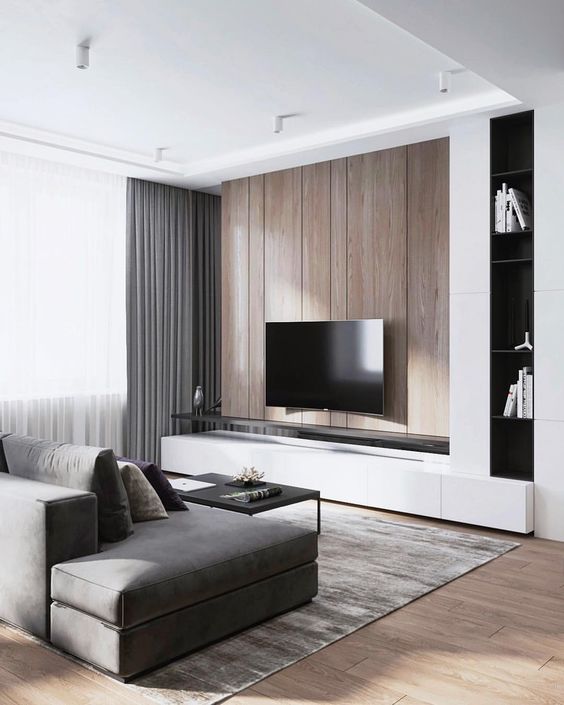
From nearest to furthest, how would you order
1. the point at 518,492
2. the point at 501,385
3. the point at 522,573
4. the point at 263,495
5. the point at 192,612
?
the point at 192,612 < the point at 522,573 < the point at 263,495 < the point at 518,492 < the point at 501,385

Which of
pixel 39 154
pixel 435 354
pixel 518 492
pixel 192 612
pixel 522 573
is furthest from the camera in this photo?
pixel 39 154

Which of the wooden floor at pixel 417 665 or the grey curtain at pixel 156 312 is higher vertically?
the grey curtain at pixel 156 312

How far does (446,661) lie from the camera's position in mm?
2688

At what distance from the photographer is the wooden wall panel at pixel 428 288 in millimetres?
5059

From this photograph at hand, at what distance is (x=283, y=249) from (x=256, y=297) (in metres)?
0.49

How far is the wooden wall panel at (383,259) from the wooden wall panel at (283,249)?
1.69ft

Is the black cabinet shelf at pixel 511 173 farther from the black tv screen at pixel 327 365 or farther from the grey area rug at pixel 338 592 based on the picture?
the grey area rug at pixel 338 592

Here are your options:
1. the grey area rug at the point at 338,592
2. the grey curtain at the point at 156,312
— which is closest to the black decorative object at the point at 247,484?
the grey area rug at the point at 338,592

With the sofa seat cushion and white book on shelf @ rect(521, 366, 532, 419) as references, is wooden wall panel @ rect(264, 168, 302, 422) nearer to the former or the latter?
white book on shelf @ rect(521, 366, 532, 419)

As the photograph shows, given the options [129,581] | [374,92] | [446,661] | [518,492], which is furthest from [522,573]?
[374,92]

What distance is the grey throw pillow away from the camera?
314 centimetres

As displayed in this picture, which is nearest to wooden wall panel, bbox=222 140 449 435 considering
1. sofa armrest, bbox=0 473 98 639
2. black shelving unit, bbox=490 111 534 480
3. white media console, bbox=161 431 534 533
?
white media console, bbox=161 431 534 533

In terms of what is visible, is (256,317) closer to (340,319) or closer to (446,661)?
(340,319)

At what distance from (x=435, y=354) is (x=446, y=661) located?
2.71 metres
